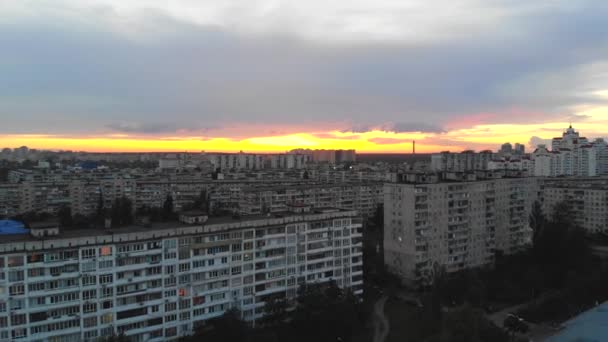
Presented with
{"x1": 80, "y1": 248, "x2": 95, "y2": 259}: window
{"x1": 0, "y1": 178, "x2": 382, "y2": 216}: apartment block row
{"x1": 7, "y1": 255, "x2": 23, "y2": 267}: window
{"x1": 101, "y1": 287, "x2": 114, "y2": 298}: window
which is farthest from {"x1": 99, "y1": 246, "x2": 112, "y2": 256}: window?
{"x1": 0, "y1": 178, "x2": 382, "y2": 216}: apartment block row

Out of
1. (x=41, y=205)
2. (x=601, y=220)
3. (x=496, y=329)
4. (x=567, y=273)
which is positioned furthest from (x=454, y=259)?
(x=41, y=205)

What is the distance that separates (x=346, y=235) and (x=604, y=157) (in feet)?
176

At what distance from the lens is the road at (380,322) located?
17572 millimetres

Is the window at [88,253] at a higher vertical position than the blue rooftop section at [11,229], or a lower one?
lower

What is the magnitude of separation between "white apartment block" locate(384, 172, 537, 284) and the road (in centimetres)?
278

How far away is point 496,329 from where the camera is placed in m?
14.6

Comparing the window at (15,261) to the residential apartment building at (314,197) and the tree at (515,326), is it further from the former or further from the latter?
the residential apartment building at (314,197)

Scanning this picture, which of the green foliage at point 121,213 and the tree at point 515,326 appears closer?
the tree at point 515,326

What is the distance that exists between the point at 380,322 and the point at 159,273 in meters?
8.54

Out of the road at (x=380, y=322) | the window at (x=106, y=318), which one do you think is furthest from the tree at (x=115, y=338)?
the road at (x=380, y=322)

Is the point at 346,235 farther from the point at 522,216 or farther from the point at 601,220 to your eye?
the point at 601,220

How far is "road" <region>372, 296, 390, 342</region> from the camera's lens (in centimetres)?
1757

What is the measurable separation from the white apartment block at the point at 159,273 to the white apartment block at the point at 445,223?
430cm

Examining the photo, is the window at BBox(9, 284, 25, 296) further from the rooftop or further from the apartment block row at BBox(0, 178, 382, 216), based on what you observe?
the apartment block row at BBox(0, 178, 382, 216)
